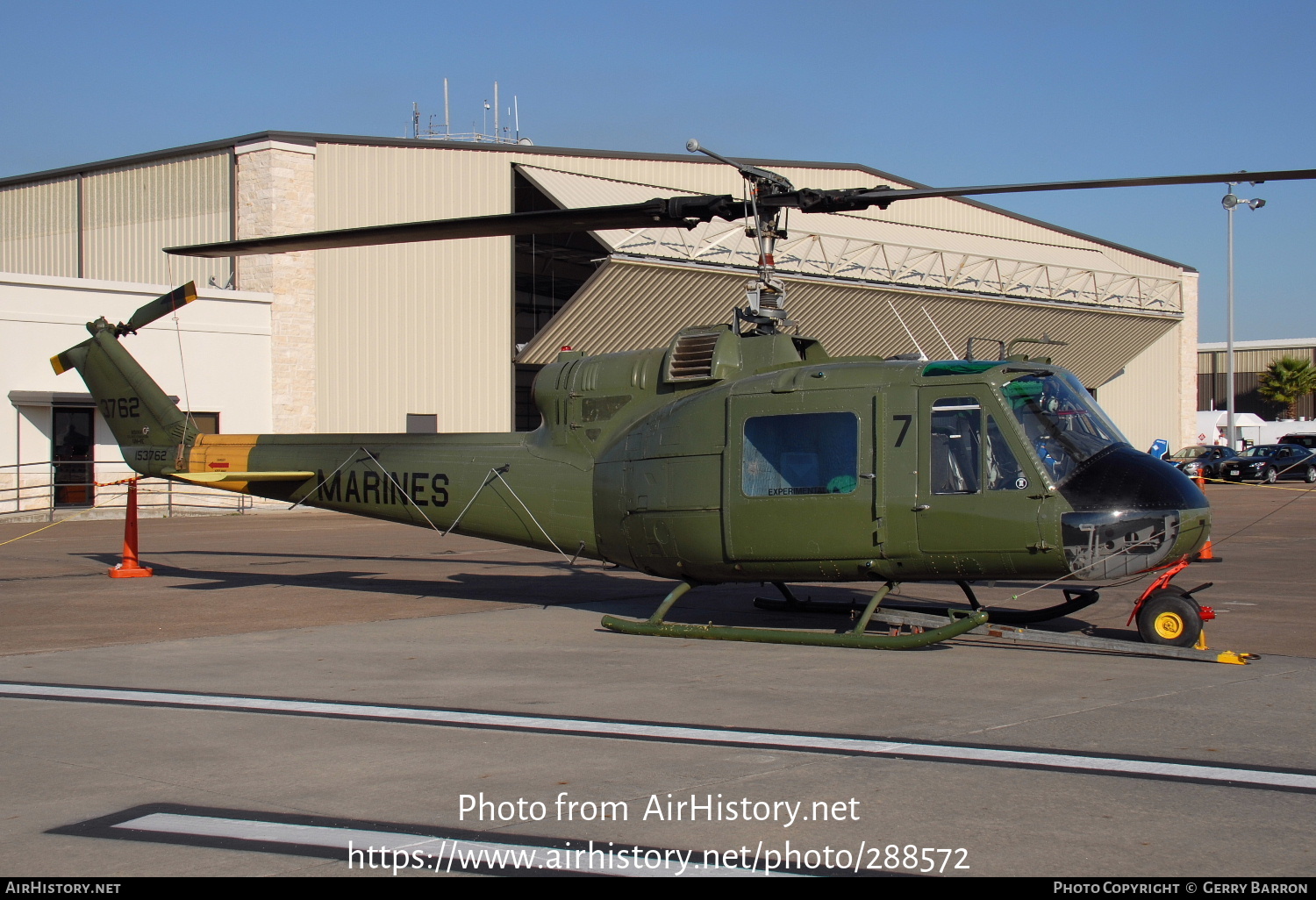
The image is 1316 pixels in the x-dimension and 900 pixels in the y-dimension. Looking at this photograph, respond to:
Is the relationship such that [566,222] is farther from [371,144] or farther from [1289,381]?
[1289,381]

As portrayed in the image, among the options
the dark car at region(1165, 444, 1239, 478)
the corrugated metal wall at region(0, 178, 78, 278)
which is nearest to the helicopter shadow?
the corrugated metal wall at region(0, 178, 78, 278)

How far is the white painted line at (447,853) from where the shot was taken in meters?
4.26

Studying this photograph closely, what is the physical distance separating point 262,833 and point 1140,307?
4755 centimetres

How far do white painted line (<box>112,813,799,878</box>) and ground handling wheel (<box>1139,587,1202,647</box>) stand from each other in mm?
6125

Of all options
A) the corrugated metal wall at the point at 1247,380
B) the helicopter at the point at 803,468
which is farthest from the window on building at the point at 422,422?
the corrugated metal wall at the point at 1247,380

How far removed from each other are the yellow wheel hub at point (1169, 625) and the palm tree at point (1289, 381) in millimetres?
82503

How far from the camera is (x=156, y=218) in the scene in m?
34.1

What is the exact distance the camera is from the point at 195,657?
9.43 meters

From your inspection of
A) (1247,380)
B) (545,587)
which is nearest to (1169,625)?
(545,587)

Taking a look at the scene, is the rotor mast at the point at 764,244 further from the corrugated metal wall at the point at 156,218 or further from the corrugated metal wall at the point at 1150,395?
the corrugated metal wall at the point at 1150,395

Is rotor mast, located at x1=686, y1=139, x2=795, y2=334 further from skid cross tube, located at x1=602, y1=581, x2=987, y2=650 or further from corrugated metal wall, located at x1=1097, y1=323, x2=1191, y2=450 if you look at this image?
corrugated metal wall, located at x1=1097, y1=323, x2=1191, y2=450

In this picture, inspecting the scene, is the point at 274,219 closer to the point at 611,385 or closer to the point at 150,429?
the point at 150,429

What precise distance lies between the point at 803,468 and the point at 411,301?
2602 cm

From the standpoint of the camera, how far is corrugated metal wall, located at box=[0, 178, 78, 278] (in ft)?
120
